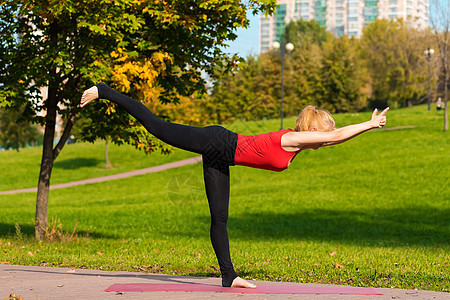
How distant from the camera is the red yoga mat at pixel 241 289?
5414 mm

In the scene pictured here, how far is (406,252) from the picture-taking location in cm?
1048

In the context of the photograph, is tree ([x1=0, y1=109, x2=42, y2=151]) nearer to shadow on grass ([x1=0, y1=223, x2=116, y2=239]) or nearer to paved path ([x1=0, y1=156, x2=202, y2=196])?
paved path ([x1=0, y1=156, x2=202, y2=196])

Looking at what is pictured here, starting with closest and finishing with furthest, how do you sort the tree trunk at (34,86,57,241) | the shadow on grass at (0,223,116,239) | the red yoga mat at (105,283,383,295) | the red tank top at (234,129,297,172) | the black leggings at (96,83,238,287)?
the red tank top at (234,129,297,172)
the black leggings at (96,83,238,287)
the red yoga mat at (105,283,383,295)
the tree trunk at (34,86,57,241)
the shadow on grass at (0,223,116,239)

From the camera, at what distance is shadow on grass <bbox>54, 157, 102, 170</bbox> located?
124 feet

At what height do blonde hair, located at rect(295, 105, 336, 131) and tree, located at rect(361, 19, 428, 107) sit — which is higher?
tree, located at rect(361, 19, 428, 107)

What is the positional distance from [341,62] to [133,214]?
4528cm

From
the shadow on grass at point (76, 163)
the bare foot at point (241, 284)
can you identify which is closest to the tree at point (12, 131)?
the shadow on grass at point (76, 163)

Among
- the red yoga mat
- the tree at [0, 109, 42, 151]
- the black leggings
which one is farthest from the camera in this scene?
the tree at [0, 109, 42, 151]

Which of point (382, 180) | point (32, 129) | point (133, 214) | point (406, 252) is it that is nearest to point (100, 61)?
point (406, 252)

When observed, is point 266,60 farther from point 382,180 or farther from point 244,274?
point 244,274

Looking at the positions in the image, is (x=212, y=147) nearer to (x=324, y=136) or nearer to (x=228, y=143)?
(x=228, y=143)

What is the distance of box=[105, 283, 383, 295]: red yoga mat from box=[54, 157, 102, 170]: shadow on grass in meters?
32.9

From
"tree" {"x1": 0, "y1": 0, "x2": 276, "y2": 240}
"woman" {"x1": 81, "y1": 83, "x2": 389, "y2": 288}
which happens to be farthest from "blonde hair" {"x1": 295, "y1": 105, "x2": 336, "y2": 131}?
"tree" {"x1": 0, "y1": 0, "x2": 276, "y2": 240}

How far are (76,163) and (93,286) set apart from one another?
34.2 meters
